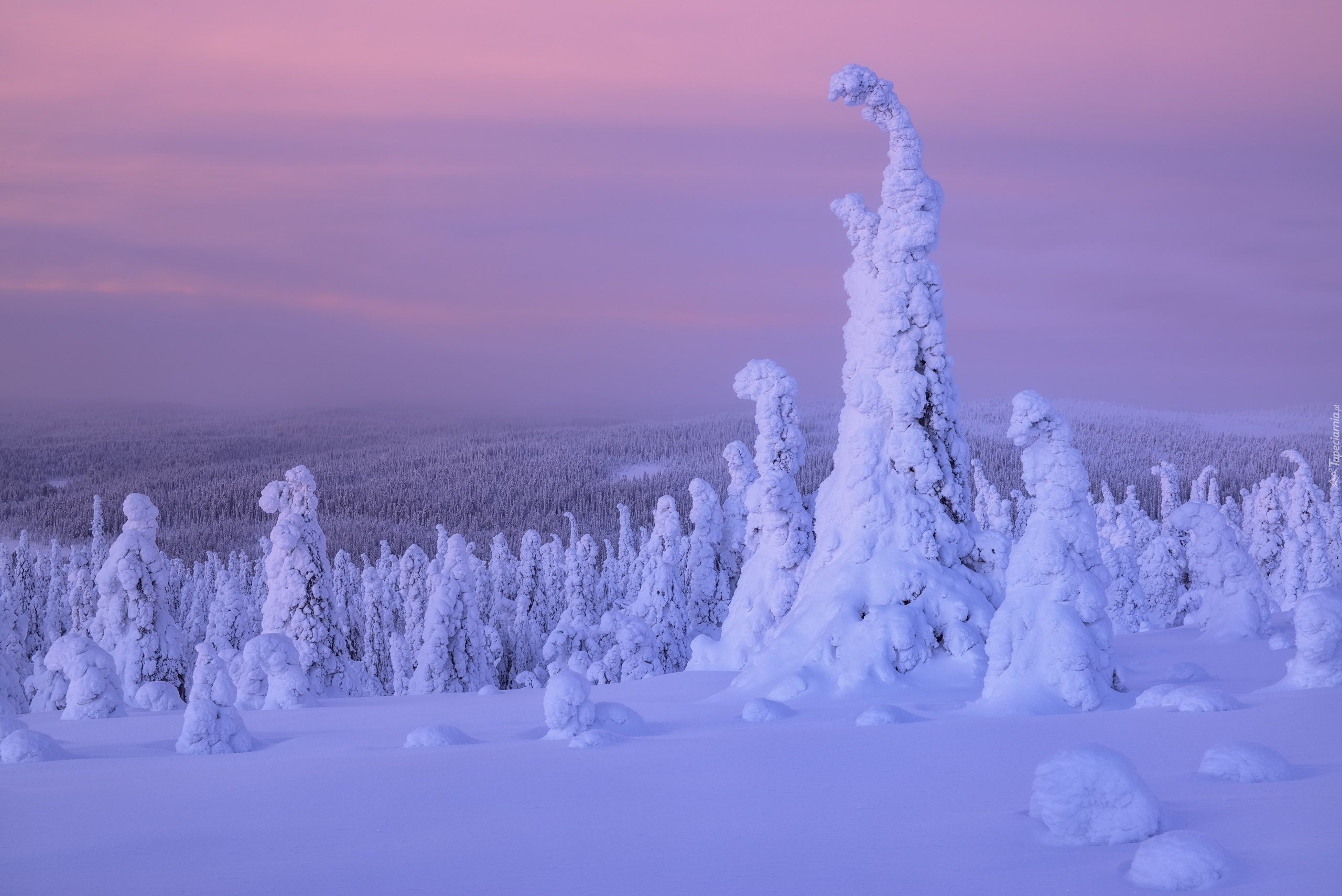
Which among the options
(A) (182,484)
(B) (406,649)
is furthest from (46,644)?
(A) (182,484)

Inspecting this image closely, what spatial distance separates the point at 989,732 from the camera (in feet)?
37.2

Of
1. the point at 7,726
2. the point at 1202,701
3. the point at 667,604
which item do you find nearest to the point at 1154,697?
the point at 1202,701

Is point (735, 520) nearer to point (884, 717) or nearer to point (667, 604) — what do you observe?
point (667, 604)

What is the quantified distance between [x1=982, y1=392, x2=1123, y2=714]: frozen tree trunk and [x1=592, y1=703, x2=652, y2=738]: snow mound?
14.5 ft

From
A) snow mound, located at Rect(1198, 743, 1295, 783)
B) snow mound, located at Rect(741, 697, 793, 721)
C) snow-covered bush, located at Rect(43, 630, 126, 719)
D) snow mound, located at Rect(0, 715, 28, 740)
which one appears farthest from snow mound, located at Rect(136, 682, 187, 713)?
snow mound, located at Rect(1198, 743, 1295, 783)

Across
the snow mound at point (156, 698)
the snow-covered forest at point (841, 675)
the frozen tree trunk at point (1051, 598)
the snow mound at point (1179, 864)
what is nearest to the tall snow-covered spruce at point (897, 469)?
the snow-covered forest at point (841, 675)

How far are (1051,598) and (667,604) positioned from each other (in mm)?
25037

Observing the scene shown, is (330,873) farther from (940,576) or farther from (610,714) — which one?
(940,576)

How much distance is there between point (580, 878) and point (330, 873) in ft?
5.44

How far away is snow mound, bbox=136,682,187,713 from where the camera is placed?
86.8 feet

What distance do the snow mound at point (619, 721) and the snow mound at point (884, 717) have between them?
261cm

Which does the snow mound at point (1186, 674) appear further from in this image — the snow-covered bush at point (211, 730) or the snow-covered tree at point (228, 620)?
the snow-covered tree at point (228, 620)

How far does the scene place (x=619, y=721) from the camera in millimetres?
13062

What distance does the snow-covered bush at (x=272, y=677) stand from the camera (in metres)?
23.2
